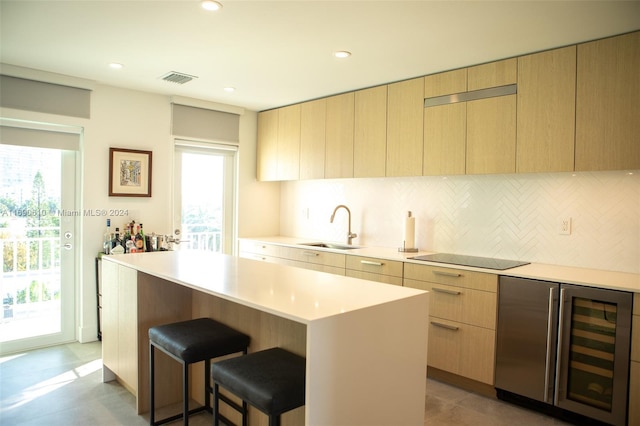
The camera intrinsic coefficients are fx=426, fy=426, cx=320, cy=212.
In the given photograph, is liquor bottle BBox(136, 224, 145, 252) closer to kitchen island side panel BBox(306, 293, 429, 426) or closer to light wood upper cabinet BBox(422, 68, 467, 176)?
light wood upper cabinet BBox(422, 68, 467, 176)

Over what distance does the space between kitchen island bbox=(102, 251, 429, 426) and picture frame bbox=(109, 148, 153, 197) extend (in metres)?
1.28

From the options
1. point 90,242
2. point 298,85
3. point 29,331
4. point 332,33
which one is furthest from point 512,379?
point 29,331

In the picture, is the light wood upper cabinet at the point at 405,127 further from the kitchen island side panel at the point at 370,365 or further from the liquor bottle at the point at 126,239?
the liquor bottle at the point at 126,239

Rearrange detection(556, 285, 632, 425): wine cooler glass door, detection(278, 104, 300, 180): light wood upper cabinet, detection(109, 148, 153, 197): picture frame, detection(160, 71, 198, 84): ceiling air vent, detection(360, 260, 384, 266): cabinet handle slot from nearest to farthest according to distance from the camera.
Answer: detection(556, 285, 632, 425): wine cooler glass door → detection(360, 260, 384, 266): cabinet handle slot → detection(160, 71, 198, 84): ceiling air vent → detection(109, 148, 153, 197): picture frame → detection(278, 104, 300, 180): light wood upper cabinet

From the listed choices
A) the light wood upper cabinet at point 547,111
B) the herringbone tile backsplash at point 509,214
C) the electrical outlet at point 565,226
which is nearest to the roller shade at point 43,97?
the herringbone tile backsplash at point 509,214

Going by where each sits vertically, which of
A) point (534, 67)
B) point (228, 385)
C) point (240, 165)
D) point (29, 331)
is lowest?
point (29, 331)

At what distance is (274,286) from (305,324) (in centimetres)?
48

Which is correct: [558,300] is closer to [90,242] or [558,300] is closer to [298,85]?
[298,85]

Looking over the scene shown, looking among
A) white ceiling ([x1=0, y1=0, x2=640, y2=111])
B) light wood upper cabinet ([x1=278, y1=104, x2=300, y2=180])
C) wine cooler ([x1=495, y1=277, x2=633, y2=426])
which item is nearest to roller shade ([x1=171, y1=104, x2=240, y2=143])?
light wood upper cabinet ([x1=278, y1=104, x2=300, y2=180])

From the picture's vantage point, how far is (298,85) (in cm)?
390

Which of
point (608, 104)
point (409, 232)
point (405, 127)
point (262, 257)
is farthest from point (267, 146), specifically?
point (608, 104)

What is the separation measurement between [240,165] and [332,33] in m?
2.60

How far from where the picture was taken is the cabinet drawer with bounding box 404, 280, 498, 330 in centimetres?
287

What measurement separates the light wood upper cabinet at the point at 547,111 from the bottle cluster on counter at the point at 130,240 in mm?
3265
